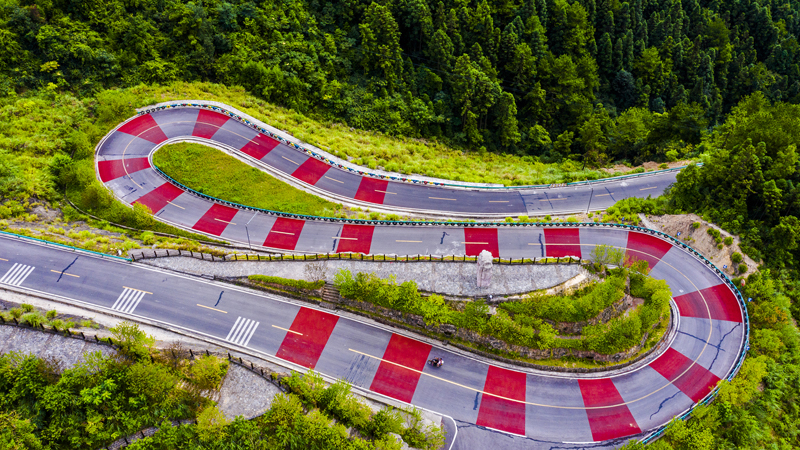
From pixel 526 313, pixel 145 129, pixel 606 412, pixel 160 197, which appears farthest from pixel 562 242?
pixel 145 129

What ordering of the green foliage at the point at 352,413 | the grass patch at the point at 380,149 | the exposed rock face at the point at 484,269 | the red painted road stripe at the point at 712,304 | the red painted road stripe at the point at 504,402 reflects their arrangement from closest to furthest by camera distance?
the green foliage at the point at 352,413, the red painted road stripe at the point at 504,402, the exposed rock face at the point at 484,269, the red painted road stripe at the point at 712,304, the grass patch at the point at 380,149

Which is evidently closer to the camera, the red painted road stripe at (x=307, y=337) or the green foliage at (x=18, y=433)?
the green foliage at (x=18, y=433)

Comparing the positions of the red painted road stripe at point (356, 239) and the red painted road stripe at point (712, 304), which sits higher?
the red painted road stripe at point (356, 239)

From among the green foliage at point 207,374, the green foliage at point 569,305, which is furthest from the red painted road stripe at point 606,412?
the green foliage at point 207,374

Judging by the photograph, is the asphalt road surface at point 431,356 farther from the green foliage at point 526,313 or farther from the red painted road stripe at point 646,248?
the red painted road stripe at point 646,248

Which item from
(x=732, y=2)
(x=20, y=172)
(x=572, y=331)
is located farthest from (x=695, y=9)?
(x=20, y=172)

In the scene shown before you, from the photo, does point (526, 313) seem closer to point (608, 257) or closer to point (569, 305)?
point (569, 305)
